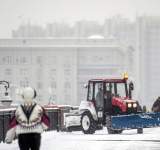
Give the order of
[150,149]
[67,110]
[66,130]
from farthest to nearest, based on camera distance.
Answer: [67,110], [66,130], [150,149]

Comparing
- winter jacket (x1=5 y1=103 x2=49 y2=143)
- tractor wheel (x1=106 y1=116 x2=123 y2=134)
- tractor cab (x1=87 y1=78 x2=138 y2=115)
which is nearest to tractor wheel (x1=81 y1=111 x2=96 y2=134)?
tractor cab (x1=87 y1=78 x2=138 y2=115)

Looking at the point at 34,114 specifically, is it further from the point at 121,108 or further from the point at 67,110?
the point at 67,110

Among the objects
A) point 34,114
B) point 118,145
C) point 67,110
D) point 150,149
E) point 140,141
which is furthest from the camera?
point 67,110

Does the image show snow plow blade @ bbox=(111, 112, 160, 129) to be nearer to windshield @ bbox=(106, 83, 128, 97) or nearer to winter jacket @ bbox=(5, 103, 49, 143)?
windshield @ bbox=(106, 83, 128, 97)

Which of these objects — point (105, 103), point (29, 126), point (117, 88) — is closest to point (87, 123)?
point (105, 103)

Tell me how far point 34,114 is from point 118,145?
8.17 m

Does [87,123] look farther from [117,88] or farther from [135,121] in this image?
[135,121]

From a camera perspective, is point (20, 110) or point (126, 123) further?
point (126, 123)

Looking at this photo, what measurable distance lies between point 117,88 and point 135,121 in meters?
1.66

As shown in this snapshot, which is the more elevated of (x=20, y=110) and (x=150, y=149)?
(x=20, y=110)

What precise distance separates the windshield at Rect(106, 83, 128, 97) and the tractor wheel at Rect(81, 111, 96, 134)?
1.18 m

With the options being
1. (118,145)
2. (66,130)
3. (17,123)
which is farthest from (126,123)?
(17,123)

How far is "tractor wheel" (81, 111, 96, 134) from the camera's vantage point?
29164 millimetres

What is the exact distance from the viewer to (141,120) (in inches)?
1118
